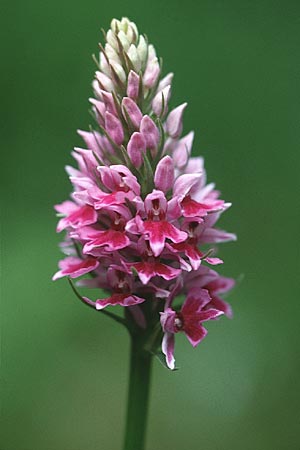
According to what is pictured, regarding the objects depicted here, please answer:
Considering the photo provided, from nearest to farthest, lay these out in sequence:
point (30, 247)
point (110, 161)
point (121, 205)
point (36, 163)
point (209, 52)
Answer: point (121, 205)
point (110, 161)
point (30, 247)
point (36, 163)
point (209, 52)

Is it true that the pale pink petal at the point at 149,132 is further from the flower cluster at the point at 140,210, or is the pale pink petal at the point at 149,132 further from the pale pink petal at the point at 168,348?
the pale pink petal at the point at 168,348

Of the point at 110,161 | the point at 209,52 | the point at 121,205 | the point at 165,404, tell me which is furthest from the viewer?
the point at 209,52

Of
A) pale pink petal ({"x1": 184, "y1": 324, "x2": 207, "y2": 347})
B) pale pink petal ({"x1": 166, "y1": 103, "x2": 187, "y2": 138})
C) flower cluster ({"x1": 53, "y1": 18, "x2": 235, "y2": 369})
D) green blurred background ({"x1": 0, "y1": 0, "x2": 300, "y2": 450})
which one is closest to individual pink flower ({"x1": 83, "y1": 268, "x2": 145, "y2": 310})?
flower cluster ({"x1": 53, "y1": 18, "x2": 235, "y2": 369})

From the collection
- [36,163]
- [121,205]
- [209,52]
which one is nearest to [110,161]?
[121,205]

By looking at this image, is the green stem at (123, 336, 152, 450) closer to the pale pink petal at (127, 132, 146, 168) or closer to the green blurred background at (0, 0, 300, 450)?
the pale pink petal at (127, 132, 146, 168)

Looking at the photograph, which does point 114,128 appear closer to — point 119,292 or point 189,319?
point 119,292

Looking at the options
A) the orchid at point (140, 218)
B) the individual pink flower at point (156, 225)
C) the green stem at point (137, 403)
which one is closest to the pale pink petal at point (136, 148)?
the orchid at point (140, 218)

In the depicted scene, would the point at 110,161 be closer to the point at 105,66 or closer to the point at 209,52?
the point at 105,66
